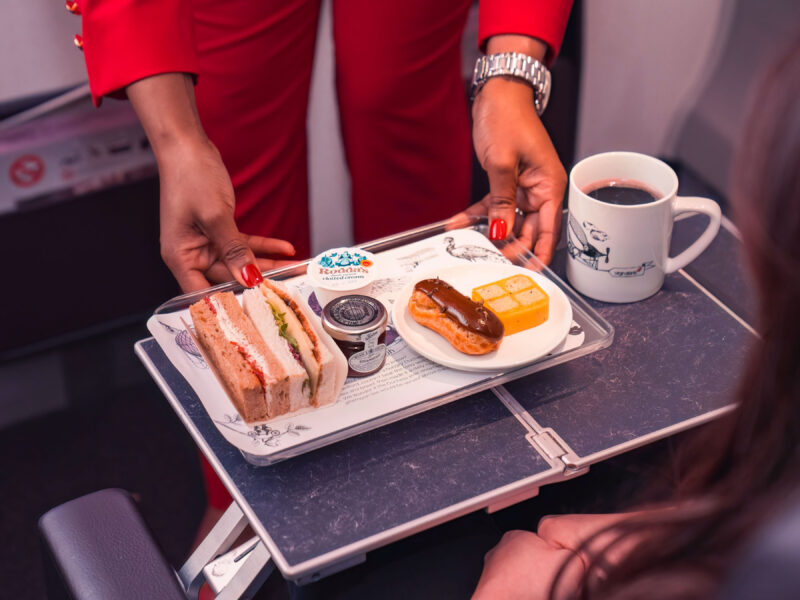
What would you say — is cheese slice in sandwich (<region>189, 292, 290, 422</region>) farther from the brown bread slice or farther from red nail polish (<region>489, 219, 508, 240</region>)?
red nail polish (<region>489, 219, 508, 240</region>)

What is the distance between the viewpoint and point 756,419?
76 centimetres

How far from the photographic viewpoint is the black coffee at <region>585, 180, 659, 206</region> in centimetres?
129

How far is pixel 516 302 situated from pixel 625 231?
185 millimetres

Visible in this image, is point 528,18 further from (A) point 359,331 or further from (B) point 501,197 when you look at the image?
(A) point 359,331

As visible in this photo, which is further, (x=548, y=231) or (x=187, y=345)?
(x=548, y=231)

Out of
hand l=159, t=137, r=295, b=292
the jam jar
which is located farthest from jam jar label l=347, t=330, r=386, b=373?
hand l=159, t=137, r=295, b=292

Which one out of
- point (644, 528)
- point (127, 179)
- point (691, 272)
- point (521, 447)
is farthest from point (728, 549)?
point (127, 179)

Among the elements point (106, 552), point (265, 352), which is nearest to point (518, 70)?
point (265, 352)

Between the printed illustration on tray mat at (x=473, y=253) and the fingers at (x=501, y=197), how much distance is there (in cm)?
4

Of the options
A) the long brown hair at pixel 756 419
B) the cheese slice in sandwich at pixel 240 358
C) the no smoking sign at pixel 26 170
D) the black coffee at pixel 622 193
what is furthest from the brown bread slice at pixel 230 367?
the no smoking sign at pixel 26 170

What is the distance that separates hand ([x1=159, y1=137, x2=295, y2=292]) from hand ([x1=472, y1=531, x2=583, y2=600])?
0.57 meters

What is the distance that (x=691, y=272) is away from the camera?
1396mm

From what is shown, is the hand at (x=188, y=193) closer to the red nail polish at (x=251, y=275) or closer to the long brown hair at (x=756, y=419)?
the red nail polish at (x=251, y=275)

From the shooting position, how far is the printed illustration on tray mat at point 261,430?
1.07 metres
